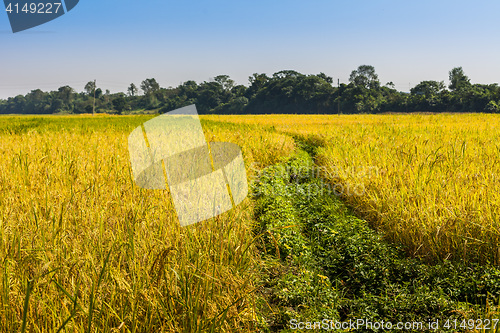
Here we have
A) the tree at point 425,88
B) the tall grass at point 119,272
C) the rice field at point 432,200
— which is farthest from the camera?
the tree at point 425,88

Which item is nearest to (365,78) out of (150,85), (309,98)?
(309,98)

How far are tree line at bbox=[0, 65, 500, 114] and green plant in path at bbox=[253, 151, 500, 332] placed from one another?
48386 mm

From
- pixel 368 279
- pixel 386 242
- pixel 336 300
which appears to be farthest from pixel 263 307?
pixel 386 242

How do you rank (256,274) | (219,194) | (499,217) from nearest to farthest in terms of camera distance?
1. (256,274)
2. (499,217)
3. (219,194)

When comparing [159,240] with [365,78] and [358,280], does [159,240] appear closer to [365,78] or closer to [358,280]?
[358,280]

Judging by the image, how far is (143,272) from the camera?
2.09 metres

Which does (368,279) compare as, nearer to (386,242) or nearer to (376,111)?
(386,242)

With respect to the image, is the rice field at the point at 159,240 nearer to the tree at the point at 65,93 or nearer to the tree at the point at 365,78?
the tree at the point at 365,78

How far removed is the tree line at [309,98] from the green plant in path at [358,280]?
159 feet

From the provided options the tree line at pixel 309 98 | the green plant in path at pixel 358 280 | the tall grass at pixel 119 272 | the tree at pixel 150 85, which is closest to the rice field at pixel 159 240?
the tall grass at pixel 119 272

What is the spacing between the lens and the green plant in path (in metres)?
2.39

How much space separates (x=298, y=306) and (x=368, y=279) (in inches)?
33.7

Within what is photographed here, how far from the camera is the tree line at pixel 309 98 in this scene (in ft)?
156

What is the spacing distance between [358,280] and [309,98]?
66.3 m
